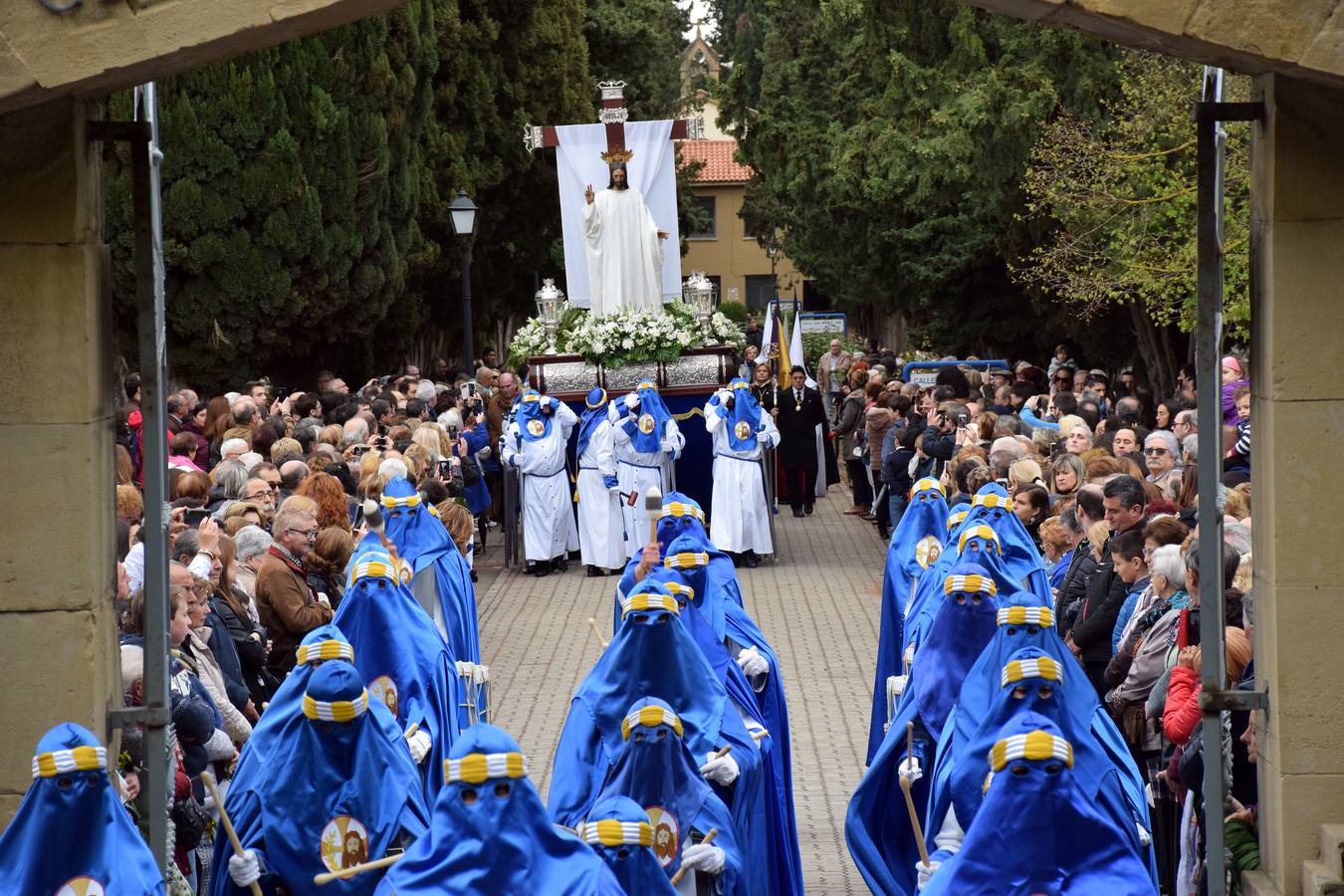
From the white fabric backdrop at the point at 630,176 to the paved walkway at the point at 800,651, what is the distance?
11.6ft

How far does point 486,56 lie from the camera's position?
3238 centimetres

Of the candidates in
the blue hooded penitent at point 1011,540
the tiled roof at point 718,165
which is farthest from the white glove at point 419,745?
the tiled roof at point 718,165

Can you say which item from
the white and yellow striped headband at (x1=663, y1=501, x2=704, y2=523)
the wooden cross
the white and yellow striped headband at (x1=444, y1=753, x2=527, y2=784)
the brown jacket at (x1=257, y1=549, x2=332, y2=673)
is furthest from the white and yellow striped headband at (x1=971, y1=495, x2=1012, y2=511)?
the wooden cross

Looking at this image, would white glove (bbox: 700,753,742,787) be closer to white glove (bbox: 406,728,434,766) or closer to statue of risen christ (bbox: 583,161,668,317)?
white glove (bbox: 406,728,434,766)

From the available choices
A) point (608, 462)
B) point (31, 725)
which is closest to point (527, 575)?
point (608, 462)

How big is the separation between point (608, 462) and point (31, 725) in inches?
514

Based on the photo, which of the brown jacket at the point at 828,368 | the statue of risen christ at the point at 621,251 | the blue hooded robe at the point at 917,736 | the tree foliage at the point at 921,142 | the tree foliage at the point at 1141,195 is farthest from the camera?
the brown jacket at the point at 828,368

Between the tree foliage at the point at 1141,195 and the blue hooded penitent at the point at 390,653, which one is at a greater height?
the tree foliage at the point at 1141,195

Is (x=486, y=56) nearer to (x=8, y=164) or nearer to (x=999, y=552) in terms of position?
(x=999, y=552)

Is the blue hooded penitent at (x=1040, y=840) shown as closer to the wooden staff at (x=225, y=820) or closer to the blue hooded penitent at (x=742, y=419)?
the wooden staff at (x=225, y=820)

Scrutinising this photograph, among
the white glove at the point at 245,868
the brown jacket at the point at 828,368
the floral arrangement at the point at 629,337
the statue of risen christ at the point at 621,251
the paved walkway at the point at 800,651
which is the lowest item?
the paved walkway at the point at 800,651

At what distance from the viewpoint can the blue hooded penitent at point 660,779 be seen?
6.21 meters

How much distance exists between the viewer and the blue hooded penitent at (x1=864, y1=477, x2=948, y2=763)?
34.4ft

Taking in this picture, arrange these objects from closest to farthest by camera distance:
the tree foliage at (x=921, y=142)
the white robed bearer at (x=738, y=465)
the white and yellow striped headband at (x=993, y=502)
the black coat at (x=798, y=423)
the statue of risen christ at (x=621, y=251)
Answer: the white and yellow striped headband at (x=993, y=502) → the white robed bearer at (x=738, y=465) → the tree foliage at (x=921, y=142) → the statue of risen christ at (x=621, y=251) → the black coat at (x=798, y=423)
